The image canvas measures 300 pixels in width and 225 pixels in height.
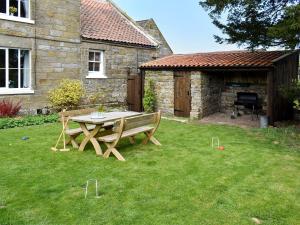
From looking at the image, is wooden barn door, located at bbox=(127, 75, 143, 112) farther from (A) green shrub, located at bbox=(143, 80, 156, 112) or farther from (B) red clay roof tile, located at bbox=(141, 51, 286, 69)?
(B) red clay roof tile, located at bbox=(141, 51, 286, 69)

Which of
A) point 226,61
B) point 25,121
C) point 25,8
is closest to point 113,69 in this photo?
point 25,8

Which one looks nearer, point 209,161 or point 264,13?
point 209,161

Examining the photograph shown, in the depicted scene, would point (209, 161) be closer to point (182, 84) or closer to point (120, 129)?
point (120, 129)

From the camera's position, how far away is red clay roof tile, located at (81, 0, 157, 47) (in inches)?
A: 645

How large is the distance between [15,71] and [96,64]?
4.40 m

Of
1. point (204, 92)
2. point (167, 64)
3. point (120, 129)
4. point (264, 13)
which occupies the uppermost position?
point (264, 13)

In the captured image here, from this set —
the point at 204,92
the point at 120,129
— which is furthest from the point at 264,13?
the point at 120,129

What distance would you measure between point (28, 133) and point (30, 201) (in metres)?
5.84

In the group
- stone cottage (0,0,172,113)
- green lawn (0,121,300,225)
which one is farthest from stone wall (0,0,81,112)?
green lawn (0,121,300,225)

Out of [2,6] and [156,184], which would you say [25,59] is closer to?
[2,6]

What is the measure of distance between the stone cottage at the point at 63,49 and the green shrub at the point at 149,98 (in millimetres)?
2180

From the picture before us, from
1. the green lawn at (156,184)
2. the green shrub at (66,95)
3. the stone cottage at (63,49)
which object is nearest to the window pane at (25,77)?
the stone cottage at (63,49)

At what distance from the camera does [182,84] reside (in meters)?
14.7

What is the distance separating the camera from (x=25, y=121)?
11867 mm
